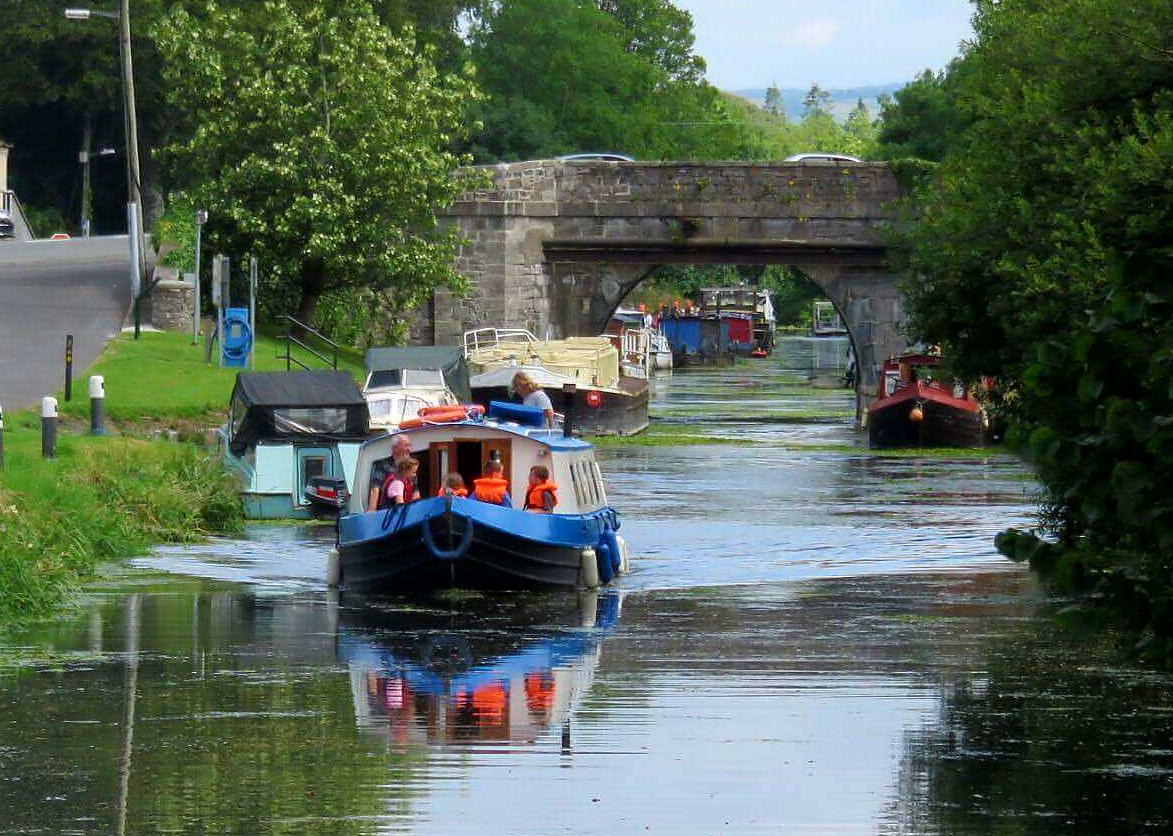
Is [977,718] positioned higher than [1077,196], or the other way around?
[1077,196]

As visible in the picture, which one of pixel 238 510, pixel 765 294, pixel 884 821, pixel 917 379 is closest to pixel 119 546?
pixel 238 510

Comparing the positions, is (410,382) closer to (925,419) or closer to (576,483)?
(925,419)

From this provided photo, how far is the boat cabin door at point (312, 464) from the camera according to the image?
29656 mm

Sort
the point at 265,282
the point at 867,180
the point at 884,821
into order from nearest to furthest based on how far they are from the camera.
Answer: the point at 884,821, the point at 265,282, the point at 867,180

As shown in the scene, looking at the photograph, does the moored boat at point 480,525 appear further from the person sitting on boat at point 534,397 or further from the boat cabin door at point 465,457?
the person sitting on boat at point 534,397

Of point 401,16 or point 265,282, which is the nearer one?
point 265,282

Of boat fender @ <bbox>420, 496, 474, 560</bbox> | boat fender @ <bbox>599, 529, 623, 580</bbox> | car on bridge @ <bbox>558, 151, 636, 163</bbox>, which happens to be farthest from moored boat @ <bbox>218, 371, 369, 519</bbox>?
car on bridge @ <bbox>558, 151, 636, 163</bbox>

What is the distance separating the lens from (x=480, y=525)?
21.0 m

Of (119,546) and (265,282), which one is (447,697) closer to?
(119,546)

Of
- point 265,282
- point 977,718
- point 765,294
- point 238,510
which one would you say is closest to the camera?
point 977,718

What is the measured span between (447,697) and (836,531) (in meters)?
14.5

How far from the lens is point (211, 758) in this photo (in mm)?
12859

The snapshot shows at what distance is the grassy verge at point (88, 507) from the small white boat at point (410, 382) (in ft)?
26.8

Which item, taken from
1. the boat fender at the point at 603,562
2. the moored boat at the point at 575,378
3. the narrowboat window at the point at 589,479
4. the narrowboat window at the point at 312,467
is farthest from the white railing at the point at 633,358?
the boat fender at the point at 603,562
